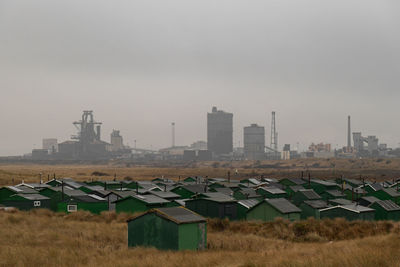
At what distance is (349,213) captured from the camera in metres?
39.1

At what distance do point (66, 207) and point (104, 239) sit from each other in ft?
57.4

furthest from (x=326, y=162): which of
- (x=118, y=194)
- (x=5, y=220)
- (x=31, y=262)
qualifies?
(x=31, y=262)

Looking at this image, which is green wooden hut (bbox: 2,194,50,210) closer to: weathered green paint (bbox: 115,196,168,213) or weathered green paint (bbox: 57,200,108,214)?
weathered green paint (bbox: 57,200,108,214)

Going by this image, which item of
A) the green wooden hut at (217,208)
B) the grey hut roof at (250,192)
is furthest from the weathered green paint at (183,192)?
the green wooden hut at (217,208)

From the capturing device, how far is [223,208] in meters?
40.0

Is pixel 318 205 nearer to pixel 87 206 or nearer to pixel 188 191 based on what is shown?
pixel 188 191

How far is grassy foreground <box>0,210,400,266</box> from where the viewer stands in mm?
16109

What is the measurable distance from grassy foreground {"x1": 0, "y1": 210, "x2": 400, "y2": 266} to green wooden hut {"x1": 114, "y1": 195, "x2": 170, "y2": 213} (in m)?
1.19

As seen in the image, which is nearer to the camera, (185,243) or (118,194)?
(185,243)

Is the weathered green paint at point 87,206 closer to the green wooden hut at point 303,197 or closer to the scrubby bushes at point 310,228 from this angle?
the scrubby bushes at point 310,228

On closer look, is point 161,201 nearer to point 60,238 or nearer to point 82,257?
point 60,238

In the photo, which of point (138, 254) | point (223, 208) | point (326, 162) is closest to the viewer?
point (138, 254)

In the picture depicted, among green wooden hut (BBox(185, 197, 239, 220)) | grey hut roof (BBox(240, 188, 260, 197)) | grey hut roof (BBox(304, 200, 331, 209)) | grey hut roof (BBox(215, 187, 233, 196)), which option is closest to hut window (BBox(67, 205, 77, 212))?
green wooden hut (BBox(185, 197, 239, 220))

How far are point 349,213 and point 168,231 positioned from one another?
1967 centimetres
